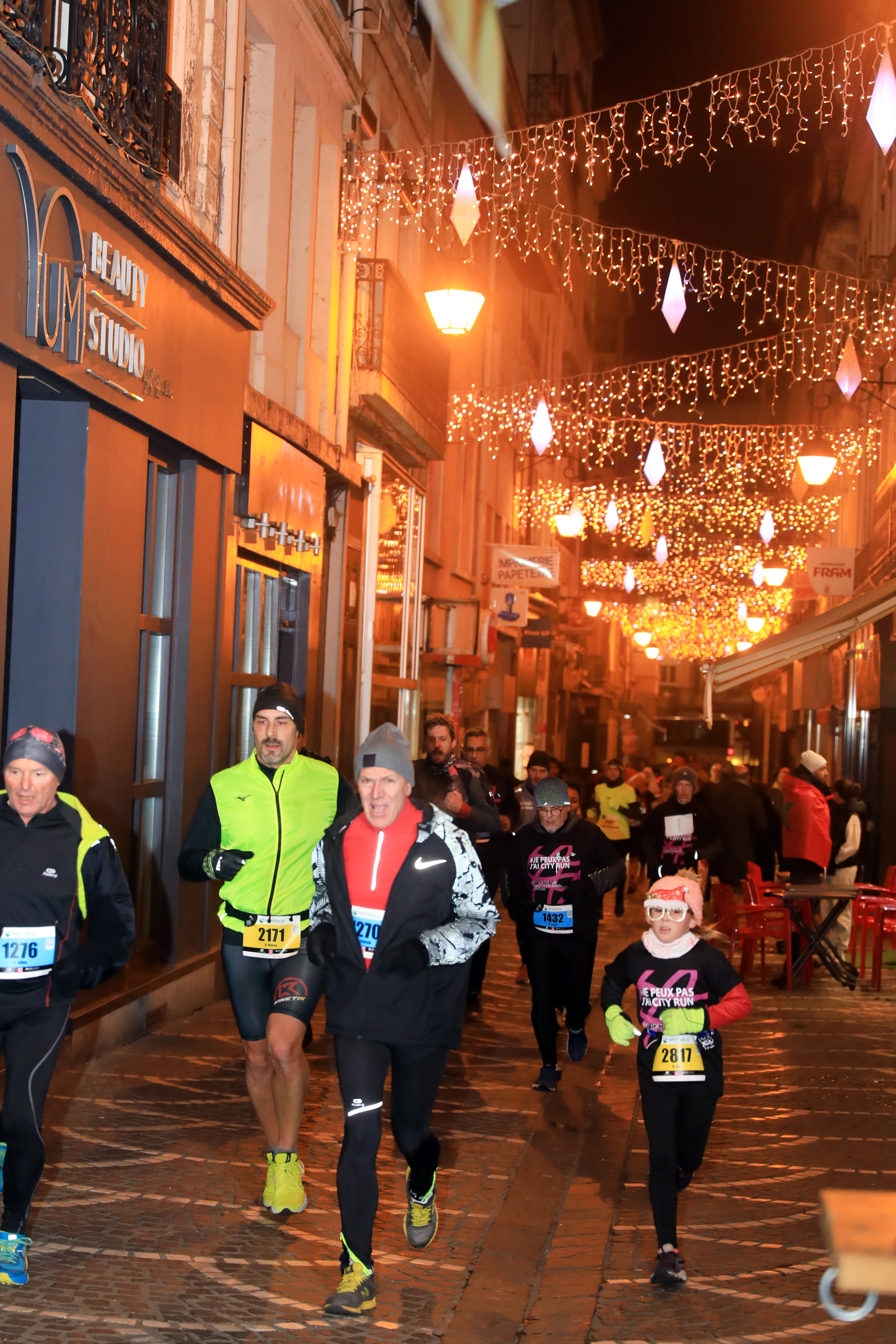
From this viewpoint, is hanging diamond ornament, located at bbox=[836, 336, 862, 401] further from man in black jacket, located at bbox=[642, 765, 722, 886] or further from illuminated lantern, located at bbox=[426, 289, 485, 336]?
man in black jacket, located at bbox=[642, 765, 722, 886]

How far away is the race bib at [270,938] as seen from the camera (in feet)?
20.0

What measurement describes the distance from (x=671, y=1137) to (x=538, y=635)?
26152 millimetres

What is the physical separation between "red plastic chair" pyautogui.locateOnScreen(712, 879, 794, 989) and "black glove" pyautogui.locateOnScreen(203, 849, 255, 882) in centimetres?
789

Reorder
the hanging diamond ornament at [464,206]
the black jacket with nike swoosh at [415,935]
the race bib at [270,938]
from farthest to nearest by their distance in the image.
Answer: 1. the hanging diamond ornament at [464,206]
2. the race bib at [270,938]
3. the black jacket with nike swoosh at [415,935]

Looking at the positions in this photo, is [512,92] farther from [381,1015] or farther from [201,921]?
[381,1015]

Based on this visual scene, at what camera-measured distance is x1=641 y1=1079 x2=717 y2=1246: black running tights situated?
5590mm

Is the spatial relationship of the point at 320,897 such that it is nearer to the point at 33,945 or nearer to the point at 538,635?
the point at 33,945

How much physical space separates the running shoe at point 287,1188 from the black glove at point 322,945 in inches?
43.9

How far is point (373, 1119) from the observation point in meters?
5.13

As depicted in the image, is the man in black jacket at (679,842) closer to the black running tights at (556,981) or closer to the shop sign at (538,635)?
the black running tights at (556,981)

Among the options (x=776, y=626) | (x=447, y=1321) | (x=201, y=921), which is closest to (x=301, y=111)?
(x=201, y=921)

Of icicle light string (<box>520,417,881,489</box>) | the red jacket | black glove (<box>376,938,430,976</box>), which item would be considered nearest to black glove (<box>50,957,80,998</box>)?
black glove (<box>376,938,430,976</box>)

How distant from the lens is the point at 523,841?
9367mm

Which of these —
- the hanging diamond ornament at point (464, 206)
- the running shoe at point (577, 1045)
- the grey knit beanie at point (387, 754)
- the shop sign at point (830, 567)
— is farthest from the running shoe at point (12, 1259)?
the shop sign at point (830, 567)
